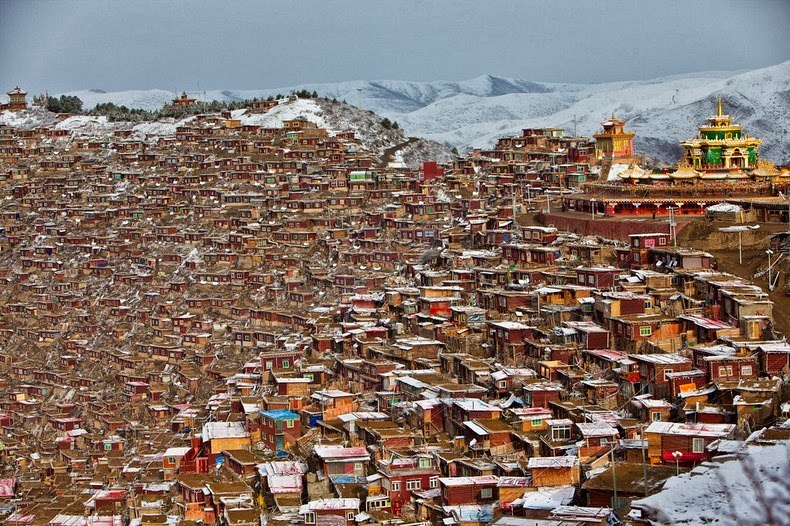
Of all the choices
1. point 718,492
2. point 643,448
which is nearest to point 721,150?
point 643,448

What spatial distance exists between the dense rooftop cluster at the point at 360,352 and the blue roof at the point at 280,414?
81mm

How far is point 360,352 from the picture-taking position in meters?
21.0

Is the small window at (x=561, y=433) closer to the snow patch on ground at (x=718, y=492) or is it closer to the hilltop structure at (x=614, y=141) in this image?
the snow patch on ground at (x=718, y=492)

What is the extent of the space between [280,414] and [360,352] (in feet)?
9.45

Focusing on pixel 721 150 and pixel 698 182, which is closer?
pixel 698 182

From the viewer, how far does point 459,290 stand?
73.7 ft

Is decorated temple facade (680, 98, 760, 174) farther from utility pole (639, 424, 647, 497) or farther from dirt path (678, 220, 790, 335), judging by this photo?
utility pole (639, 424, 647, 497)

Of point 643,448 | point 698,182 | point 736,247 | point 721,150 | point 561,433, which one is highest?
point 721,150

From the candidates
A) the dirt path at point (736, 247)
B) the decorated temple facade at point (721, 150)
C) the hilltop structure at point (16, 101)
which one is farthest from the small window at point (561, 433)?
the hilltop structure at point (16, 101)

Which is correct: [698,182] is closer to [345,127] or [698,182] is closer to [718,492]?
[718,492]

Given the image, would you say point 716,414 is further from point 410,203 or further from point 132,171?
point 132,171

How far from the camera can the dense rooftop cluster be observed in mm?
15109

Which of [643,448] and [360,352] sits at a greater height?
[360,352]

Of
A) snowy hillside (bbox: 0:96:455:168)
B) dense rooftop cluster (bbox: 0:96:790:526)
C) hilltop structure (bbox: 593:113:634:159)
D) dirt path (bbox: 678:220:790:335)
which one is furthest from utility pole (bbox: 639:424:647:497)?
snowy hillside (bbox: 0:96:455:168)
